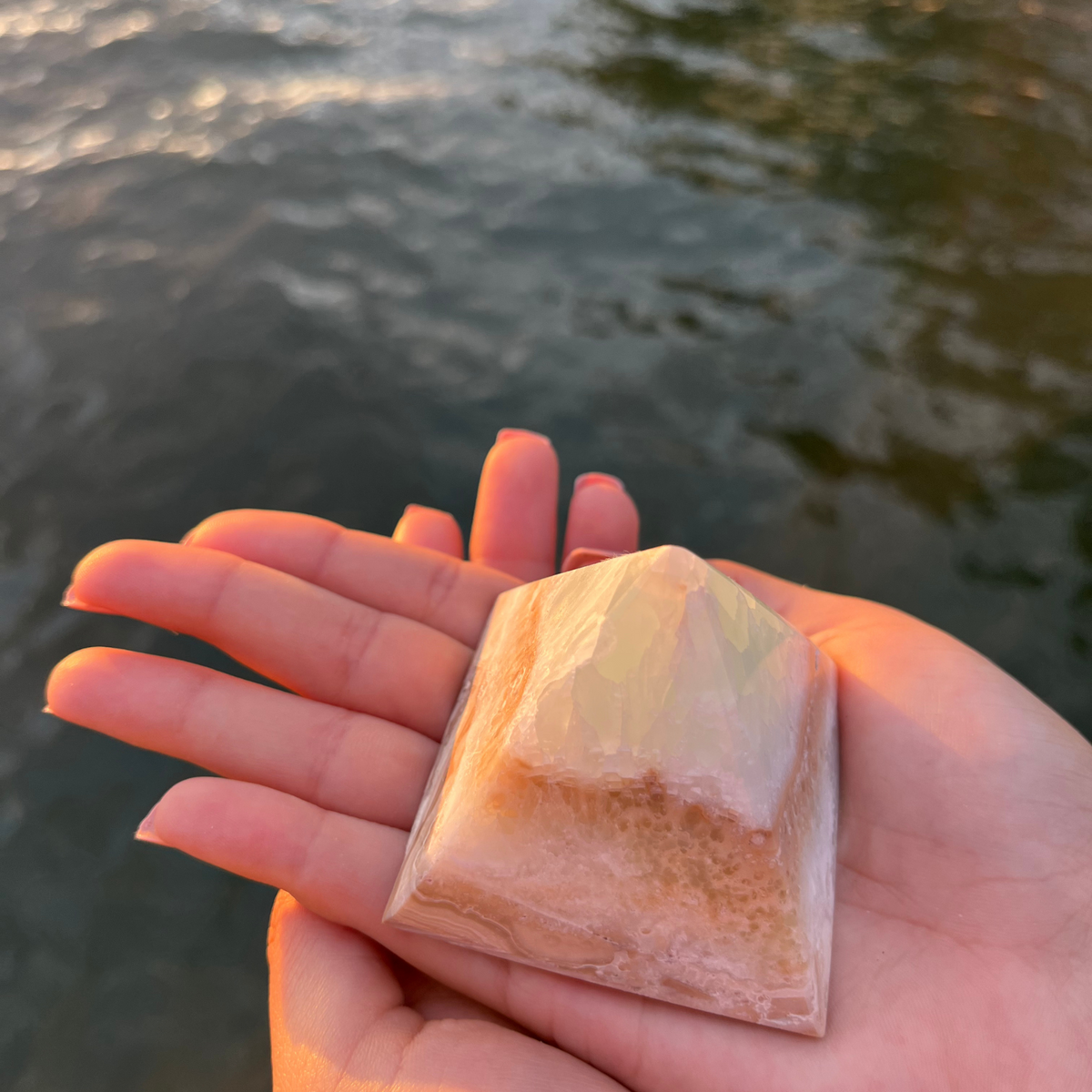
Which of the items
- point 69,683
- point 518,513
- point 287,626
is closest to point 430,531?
point 518,513

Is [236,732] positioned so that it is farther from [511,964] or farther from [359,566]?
[511,964]

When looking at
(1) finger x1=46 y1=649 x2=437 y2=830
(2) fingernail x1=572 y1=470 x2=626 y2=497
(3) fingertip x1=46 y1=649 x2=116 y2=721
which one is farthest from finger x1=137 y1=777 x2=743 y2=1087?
(2) fingernail x1=572 y1=470 x2=626 y2=497

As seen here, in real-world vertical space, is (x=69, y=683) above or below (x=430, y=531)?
above

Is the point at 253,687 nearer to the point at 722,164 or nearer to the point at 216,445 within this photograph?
the point at 216,445

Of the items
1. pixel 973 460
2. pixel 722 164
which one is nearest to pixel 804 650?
pixel 973 460

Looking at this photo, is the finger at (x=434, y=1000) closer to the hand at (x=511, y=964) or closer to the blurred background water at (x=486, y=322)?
the hand at (x=511, y=964)

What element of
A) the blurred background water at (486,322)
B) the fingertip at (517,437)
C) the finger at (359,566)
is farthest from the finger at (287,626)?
the fingertip at (517,437)
